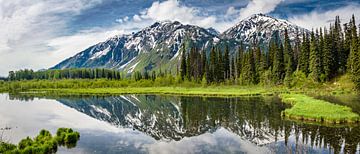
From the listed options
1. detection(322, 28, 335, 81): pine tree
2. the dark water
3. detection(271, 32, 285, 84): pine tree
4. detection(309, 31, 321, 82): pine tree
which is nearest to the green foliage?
the dark water

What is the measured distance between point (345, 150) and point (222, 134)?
12893 mm

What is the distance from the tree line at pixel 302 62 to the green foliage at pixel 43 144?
213 feet

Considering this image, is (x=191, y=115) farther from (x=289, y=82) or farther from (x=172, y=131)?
(x=289, y=82)

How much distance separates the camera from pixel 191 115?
4975 cm

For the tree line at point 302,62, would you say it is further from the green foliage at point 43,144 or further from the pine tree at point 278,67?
the green foliage at point 43,144

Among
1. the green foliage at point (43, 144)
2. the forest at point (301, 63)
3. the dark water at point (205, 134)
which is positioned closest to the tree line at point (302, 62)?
the forest at point (301, 63)

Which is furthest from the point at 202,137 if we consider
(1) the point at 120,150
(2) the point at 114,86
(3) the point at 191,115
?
(2) the point at 114,86

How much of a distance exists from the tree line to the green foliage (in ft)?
213

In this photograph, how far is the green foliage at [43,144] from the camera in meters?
23.7

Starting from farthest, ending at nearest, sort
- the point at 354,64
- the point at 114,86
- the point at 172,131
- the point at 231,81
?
1. the point at 114,86
2. the point at 231,81
3. the point at 354,64
4. the point at 172,131

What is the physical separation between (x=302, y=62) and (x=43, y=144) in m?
90.3

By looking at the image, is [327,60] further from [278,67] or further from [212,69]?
[212,69]

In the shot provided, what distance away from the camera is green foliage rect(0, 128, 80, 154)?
2372 cm

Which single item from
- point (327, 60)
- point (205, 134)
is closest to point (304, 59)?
point (327, 60)
